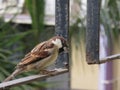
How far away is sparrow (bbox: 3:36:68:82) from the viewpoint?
1467 mm

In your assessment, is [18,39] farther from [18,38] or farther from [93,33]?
[93,33]

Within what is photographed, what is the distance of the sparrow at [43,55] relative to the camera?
147cm

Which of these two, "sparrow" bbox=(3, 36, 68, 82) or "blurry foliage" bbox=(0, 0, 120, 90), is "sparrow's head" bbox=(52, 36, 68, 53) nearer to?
"sparrow" bbox=(3, 36, 68, 82)

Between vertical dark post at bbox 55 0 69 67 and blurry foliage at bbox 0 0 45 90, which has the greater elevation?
vertical dark post at bbox 55 0 69 67

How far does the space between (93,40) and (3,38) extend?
1.20 meters

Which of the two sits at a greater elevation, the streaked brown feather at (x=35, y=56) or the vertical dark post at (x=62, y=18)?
the vertical dark post at (x=62, y=18)

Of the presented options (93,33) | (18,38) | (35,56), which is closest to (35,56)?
(35,56)

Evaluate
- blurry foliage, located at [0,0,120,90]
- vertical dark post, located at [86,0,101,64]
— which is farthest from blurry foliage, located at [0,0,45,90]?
vertical dark post, located at [86,0,101,64]

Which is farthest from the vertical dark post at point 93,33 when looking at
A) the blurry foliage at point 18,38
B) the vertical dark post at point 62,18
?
the blurry foliage at point 18,38

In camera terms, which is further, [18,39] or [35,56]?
[18,39]

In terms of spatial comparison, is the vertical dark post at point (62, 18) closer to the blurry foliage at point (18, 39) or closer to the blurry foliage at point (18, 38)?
the blurry foliage at point (18, 39)

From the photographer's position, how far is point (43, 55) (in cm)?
150

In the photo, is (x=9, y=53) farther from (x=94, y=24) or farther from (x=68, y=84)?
(x=68, y=84)

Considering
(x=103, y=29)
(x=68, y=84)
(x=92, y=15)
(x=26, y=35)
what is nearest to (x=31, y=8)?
(x=26, y=35)
